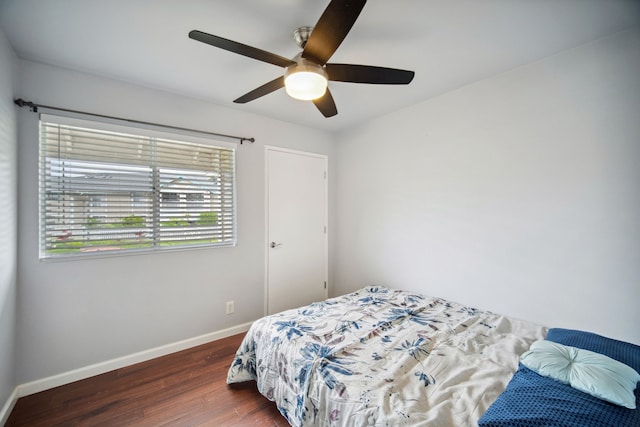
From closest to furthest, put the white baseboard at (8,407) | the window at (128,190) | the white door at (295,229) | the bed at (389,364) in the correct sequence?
the bed at (389,364)
the white baseboard at (8,407)
the window at (128,190)
the white door at (295,229)

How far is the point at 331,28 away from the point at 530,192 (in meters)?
1.88

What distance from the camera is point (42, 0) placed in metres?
1.37

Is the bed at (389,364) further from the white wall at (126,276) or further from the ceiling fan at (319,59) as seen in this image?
the ceiling fan at (319,59)

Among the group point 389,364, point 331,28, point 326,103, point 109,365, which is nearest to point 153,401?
point 109,365

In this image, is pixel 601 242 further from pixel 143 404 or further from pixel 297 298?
pixel 143 404

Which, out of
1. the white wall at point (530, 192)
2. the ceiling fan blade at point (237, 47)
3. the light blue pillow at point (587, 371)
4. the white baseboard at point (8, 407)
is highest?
the ceiling fan blade at point (237, 47)

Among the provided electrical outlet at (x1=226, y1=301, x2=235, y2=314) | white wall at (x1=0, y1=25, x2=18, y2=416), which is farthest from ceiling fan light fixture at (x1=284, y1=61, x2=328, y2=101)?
electrical outlet at (x1=226, y1=301, x2=235, y2=314)

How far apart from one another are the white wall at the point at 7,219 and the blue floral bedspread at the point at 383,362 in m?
1.45

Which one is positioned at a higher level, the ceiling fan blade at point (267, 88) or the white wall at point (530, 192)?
the ceiling fan blade at point (267, 88)

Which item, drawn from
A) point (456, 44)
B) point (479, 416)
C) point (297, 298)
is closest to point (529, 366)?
point (479, 416)

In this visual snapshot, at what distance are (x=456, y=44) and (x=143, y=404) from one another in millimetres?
3263

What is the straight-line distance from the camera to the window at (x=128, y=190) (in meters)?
1.97

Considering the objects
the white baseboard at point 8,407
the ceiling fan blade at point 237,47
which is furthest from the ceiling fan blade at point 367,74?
the white baseboard at point 8,407

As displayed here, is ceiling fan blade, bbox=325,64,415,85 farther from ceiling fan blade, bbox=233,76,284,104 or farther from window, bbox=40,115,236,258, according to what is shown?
window, bbox=40,115,236,258
